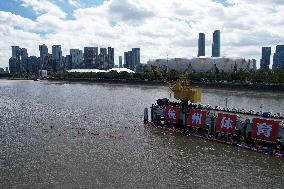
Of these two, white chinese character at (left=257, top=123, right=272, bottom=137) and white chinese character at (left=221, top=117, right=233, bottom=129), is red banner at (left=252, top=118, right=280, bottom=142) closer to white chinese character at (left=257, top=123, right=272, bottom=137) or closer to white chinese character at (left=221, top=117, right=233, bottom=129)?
white chinese character at (left=257, top=123, right=272, bottom=137)

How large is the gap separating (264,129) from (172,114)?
19593 mm

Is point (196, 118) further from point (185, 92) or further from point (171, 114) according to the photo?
point (171, 114)

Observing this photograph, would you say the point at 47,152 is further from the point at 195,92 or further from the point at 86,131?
the point at 195,92

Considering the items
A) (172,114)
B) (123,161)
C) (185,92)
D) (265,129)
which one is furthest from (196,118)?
(123,161)

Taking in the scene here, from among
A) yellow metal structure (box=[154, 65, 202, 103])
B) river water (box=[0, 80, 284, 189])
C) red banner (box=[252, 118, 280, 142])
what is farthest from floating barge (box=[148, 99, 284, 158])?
river water (box=[0, 80, 284, 189])

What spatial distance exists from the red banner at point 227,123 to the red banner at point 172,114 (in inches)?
409

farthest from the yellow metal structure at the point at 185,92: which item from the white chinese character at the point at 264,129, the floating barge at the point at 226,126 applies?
the white chinese character at the point at 264,129

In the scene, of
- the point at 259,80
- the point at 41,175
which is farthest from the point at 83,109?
the point at 259,80

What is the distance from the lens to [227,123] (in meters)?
51.3

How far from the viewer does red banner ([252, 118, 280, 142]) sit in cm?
4544

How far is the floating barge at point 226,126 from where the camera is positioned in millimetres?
45781

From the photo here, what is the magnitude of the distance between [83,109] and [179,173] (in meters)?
62.4

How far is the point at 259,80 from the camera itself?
175m

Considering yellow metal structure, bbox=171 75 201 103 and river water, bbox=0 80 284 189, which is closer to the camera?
river water, bbox=0 80 284 189
